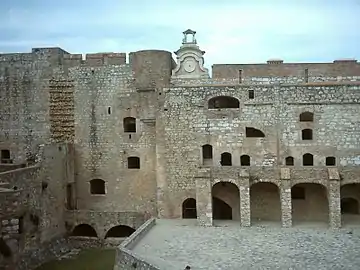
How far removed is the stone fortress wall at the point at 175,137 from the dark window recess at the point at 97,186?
9cm

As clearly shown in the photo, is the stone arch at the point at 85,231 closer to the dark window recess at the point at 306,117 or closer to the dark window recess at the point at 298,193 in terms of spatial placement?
the dark window recess at the point at 298,193

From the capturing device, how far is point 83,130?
3173cm

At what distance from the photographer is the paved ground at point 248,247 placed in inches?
755

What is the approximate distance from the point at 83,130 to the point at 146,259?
1403 cm

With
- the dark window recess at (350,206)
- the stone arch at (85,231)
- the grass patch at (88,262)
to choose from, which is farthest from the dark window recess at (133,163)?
the dark window recess at (350,206)

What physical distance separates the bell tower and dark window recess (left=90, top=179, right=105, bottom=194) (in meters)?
8.24

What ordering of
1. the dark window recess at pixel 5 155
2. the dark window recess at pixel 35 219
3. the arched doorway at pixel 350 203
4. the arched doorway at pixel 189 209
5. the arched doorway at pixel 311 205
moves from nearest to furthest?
the dark window recess at pixel 35 219 < the arched doorway at pixel 350 203 < the arched doorway at pixel 311 205 < the arched doorway at pixel 189 209 < the dark window recess at pixel 5 155

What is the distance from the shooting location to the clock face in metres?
31.2

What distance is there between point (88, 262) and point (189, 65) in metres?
13.3

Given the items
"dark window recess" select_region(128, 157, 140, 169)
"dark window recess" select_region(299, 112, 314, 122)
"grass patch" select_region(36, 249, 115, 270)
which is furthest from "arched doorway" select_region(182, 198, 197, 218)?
"dark window recess" select_region(299, 112, 314, 122)

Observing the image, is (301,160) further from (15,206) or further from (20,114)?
(20,114)

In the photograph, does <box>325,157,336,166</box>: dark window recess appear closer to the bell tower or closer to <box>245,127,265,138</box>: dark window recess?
<box>245,127,265,138</box>: dark window recess

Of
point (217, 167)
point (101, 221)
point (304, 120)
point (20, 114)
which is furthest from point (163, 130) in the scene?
point (20, 114)

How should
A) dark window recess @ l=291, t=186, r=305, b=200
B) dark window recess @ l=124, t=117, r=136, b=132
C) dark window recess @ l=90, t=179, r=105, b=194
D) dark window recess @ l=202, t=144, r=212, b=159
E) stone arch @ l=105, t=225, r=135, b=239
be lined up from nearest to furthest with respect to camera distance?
dark window recess @ l=291, t=186, r=305, b=200, dark window recess @ l=202, t=144, r=212, b=159, stone arch @ l=105, t=225, r=135, b=239, dark window recess @ l=124, t=117, r=136, b=132, dark window recess @ l=90, t=179, r=105, b=194
